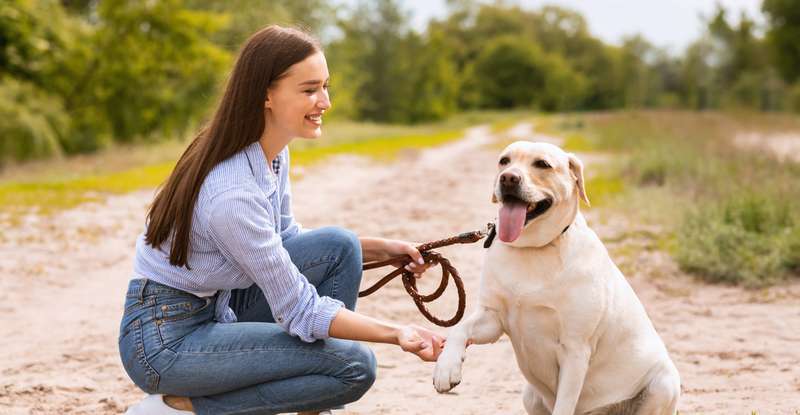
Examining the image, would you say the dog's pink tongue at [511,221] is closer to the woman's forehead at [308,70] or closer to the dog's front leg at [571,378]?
the dog's front leg at [571,378]

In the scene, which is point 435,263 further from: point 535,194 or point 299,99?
point 299,99

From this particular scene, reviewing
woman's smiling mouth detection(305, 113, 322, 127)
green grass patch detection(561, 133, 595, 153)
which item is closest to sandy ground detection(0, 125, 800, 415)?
woman's smiling mouth detection(305, 113, 322, 127)

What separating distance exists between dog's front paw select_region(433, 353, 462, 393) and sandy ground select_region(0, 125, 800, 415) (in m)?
1.08

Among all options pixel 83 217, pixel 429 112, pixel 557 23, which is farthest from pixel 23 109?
pixel 557 23

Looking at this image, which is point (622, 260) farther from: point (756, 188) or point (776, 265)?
point (756, 188)

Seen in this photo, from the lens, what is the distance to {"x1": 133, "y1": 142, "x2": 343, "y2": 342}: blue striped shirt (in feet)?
9.46

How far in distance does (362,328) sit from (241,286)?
506 mm

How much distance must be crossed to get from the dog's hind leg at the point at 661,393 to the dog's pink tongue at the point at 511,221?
83 cm

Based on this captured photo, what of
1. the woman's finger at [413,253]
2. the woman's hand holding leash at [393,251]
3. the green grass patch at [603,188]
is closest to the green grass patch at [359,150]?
the green grass patch at [603,188]

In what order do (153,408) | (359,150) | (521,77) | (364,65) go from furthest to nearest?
(521,77) < (364,65) < (359,150) < (153,408)

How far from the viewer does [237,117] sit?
3.04 meters

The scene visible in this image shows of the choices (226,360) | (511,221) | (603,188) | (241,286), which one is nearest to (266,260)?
(241,286)

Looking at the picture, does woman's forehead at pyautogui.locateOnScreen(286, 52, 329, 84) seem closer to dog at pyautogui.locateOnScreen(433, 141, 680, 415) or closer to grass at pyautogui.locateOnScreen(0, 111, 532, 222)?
dog at pyautogui.locateOnScreen(433, 141, 680, 415)

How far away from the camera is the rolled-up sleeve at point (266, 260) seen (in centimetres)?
287
